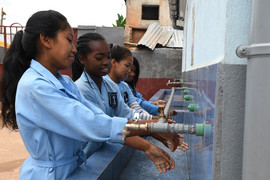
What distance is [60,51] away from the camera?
1.36 m

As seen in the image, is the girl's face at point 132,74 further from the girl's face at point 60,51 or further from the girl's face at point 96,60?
the girl's face at point 60,51

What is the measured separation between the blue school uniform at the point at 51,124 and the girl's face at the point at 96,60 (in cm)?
82

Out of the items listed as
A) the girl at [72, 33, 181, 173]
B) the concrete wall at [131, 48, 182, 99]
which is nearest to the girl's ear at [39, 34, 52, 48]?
the girl at [72, 33, 181, 173]

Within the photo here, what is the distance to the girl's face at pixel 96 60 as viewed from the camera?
6.90ft

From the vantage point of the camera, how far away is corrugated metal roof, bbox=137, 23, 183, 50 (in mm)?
9641

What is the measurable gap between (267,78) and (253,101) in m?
0.07

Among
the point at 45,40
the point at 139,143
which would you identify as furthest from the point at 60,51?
the point at 139,143

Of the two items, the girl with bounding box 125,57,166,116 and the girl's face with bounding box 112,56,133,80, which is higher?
the girl's face with bounding box 112,56,133,80

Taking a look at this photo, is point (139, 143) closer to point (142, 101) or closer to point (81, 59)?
point (81, 59)

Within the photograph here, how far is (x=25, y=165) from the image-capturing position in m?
1.33

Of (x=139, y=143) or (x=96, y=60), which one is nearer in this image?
(x=139, y=143)

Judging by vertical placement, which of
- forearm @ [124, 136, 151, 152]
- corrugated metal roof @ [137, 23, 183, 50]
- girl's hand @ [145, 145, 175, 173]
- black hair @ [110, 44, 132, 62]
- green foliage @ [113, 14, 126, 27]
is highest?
green foliage @ [113, 14, 126, 27]

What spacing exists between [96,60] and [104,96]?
32 centimetres

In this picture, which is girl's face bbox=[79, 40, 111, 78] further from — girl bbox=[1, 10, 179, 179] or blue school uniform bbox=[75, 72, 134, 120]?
girl bbox=[1, 10, 179, 179]
